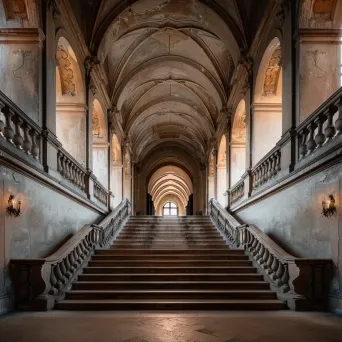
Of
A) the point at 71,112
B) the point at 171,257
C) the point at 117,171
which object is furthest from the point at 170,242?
the point at 117,171

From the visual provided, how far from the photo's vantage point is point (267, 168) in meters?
11.6

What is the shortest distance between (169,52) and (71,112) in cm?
660

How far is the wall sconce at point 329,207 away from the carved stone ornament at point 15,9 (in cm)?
716

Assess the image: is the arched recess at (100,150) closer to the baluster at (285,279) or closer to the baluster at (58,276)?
the baluster at (58,276)

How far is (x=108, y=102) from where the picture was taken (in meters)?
17.9

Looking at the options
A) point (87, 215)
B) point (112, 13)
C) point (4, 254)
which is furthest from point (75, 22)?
point (4, 254)

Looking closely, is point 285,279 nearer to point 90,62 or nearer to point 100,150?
point 90,62

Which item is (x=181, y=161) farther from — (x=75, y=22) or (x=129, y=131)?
(x=75, y=22)

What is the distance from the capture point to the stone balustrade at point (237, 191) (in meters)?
15.3

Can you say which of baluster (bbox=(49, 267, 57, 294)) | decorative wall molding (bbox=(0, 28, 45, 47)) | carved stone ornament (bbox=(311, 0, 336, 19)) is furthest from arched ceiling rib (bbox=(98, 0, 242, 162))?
baluster (bbox=(49, 267, 57, 294))

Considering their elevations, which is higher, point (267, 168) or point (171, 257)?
point (267, 168)

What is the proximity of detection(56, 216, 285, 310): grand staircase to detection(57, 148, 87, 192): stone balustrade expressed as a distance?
213 cm

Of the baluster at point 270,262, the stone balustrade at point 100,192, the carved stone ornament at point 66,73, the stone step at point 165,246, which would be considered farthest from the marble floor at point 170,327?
the stone balustrade at point 100,192

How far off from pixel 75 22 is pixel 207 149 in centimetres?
1708
